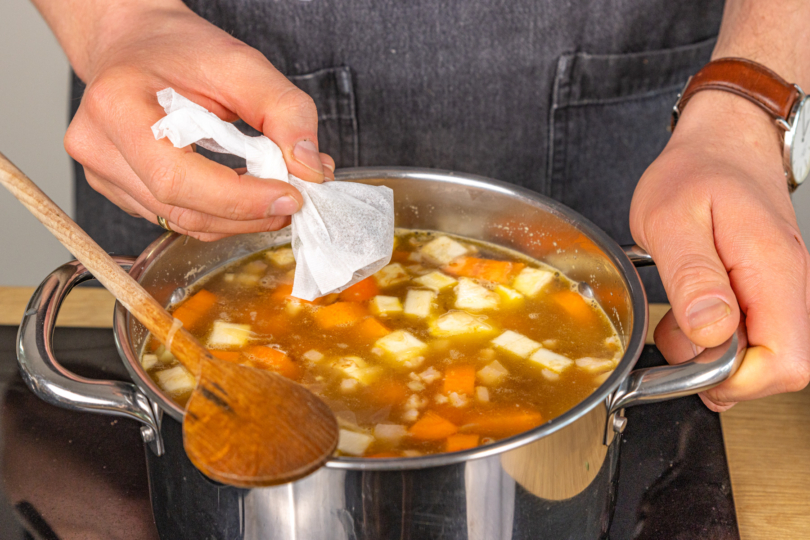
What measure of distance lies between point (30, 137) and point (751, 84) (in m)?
2.82

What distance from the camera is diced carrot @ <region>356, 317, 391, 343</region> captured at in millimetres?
1129

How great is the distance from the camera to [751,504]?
1.12 meters

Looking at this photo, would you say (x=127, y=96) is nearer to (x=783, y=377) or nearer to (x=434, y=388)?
(x=434, y=388)

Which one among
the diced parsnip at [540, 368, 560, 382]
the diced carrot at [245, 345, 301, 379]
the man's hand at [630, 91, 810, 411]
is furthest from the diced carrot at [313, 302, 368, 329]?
the man's hand at [630, 91, 810, 411]

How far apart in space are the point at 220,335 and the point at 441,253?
17.6 inches

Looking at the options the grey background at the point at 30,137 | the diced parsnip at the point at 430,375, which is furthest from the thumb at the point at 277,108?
the grey background at the point at 30,137

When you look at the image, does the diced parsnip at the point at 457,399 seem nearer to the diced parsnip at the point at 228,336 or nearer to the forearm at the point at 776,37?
the diced parsnip at the point at 228,336

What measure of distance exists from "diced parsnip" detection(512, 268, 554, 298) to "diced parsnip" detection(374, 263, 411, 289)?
199mm

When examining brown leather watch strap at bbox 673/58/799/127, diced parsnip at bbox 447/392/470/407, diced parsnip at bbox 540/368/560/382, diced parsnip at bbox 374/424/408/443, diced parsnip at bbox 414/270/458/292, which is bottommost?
diced parsnip at bbox 414/270/458/292

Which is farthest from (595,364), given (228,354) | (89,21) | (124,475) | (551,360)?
(89,21)

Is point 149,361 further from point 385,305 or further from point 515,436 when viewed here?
point 515,436

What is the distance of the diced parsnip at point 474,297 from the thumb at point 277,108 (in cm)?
33

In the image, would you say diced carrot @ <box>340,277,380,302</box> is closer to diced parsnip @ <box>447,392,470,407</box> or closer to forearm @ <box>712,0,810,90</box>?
diced parsnip @ <box>447,392,470,407</box>

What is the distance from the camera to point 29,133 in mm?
3020
